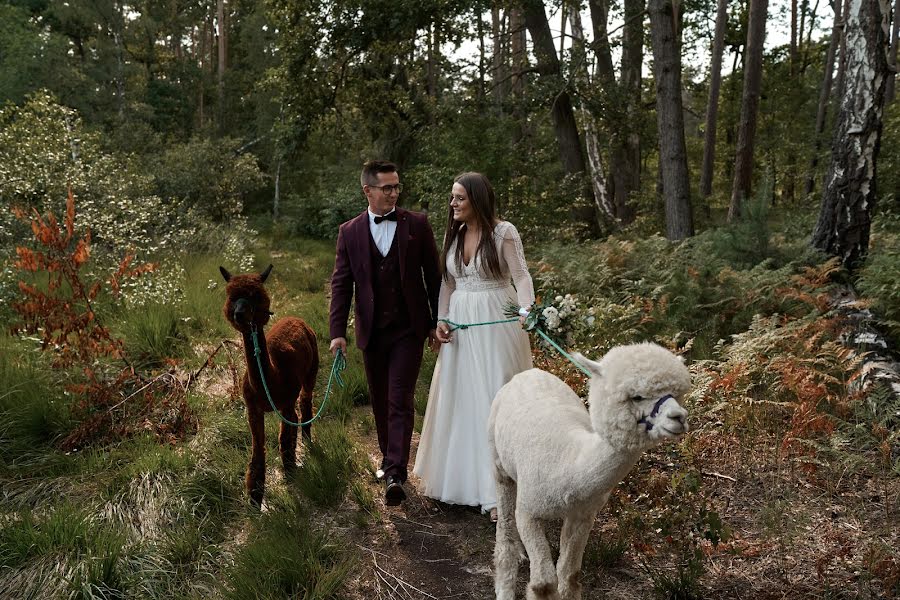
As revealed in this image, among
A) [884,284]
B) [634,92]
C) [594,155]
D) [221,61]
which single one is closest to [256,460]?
[884,284]

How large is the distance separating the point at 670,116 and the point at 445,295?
664cm

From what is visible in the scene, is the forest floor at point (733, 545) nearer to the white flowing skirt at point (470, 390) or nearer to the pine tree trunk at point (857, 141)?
the white flowing skirt at point (470, 390)

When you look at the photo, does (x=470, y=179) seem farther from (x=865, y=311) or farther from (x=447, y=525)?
(x=865, y=311)

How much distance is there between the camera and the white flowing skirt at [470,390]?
4.16m

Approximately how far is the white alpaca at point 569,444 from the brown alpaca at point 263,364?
174cm

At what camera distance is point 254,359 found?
13.7 feet

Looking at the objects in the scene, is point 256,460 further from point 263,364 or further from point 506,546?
point 506,546

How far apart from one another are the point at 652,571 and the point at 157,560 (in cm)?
281

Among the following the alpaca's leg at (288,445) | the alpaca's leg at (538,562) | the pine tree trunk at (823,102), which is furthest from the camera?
the pine tree trunk at (823,102)

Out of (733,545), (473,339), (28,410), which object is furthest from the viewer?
(28,410)

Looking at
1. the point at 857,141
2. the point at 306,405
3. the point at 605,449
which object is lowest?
the point at 306,405

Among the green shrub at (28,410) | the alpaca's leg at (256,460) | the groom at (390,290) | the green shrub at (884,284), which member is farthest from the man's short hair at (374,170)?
the green shrub at (884,284)

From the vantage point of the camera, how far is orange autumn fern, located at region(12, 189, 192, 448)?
520 cm

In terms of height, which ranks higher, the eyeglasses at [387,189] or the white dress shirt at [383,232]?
the eyeglasses at [387,189]
